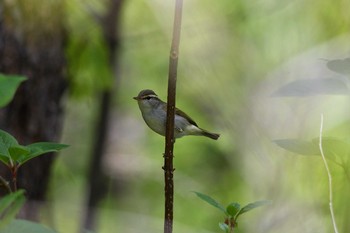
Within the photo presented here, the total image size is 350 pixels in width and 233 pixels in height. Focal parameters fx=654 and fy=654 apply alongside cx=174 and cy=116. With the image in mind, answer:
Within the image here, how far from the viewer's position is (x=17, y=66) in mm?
3887

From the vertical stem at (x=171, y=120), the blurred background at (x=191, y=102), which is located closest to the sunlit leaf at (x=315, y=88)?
the vertical stem at (x=171, y=120)

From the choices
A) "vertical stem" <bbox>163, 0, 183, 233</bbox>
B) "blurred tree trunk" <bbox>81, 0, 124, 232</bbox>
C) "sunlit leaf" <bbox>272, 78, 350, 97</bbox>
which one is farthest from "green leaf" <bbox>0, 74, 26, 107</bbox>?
"blurred tree trunk" <bbox>81, 0, 124, 232</bbox>

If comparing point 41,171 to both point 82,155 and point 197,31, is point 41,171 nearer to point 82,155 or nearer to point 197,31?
point 197,31

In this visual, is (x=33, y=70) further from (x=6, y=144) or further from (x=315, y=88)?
(x=315, y=88)

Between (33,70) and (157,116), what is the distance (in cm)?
155

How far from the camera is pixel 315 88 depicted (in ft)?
3.88

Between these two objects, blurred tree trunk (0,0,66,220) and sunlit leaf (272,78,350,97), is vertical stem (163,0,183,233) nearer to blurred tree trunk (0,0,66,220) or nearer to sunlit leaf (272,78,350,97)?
sunlit leaf (272,78,350,97)

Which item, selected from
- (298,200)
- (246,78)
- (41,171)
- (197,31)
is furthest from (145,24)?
(298,200)

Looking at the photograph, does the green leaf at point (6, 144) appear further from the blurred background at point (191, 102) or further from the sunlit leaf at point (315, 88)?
the blurred background at point (191, 102)

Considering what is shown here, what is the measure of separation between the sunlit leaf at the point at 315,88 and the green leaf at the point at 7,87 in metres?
0.47

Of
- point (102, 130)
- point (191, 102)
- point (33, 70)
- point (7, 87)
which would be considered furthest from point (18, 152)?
point (191, 102)

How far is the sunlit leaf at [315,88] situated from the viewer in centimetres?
116

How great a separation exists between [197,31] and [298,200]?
7.82 feet

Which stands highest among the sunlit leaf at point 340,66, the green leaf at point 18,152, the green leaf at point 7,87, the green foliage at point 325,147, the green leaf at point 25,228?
the sunlit leaf at point 340,66
